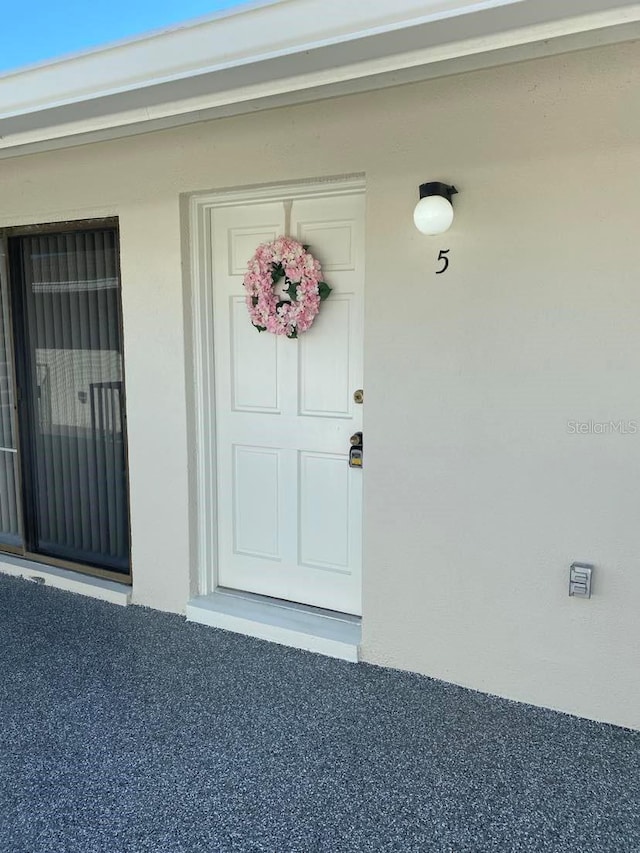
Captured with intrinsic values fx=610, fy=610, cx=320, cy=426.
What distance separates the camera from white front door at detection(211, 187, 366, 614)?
2.91m

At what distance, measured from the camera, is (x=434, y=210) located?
228 cm

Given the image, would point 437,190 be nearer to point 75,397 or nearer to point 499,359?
point 499,359

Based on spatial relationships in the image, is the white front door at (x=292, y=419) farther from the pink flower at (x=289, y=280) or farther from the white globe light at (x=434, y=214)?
the white globe light at (x=434, y=214)

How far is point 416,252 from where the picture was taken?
2482mm

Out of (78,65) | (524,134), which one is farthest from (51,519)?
(524,134)

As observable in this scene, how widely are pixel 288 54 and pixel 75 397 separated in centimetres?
233

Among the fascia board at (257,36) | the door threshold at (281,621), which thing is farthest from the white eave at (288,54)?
the door threshold at (281,621)

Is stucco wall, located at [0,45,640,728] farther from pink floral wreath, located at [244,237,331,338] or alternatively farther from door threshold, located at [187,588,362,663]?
pink floral wreath, located at [244,237,331,338]

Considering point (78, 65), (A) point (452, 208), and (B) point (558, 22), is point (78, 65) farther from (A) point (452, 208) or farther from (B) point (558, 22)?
(B) point (558, 22)

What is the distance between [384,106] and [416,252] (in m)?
0.60

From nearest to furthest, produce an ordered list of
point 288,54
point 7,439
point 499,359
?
point 288,54 < point 499,359 < point 7,439

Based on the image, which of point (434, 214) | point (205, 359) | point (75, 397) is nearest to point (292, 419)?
point (205, 359)

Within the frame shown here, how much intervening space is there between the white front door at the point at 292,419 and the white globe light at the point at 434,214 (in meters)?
0.57

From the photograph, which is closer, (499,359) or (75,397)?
(499,359)
